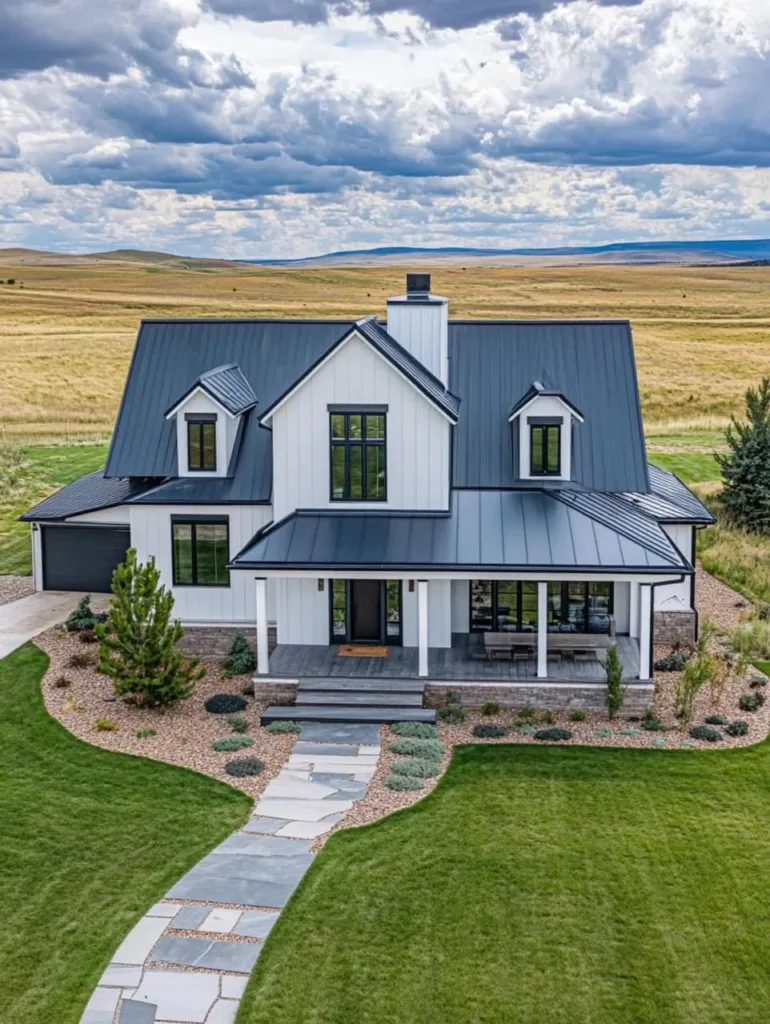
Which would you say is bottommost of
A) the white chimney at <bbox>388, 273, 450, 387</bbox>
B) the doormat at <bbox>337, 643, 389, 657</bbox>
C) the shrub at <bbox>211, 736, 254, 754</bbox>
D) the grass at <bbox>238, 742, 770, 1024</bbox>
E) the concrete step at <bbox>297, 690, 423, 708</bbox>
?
the grass at <bbox>238, 742, 770, 1024</bbox>

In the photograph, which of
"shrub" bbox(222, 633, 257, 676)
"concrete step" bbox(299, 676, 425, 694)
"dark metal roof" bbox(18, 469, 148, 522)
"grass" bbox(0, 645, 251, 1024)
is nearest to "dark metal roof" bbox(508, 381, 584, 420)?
"concrete step" bbox(299, 676, 425, 694)

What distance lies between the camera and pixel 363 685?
21.4 m

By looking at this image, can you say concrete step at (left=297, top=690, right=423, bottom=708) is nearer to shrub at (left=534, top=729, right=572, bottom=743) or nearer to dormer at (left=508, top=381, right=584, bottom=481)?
shrub at (left=534, top=729, right=572, bottom=743)

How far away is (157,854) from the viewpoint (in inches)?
612

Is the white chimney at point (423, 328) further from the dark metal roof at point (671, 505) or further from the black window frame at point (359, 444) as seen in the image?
the dark metal roof at point (671, 505)

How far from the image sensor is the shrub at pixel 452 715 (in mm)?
20750

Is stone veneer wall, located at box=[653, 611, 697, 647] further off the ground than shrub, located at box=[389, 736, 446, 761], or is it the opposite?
stone veneer wall, located at box=[653, 611, 697, 647]

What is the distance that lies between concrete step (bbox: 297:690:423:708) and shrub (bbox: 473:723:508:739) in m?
1.35

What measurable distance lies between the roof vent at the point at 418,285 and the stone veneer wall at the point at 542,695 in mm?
9684

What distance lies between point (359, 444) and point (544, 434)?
14.4 feet

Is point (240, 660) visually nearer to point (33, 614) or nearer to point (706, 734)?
point (33, 614)

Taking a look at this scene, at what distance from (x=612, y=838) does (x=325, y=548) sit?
8.63m

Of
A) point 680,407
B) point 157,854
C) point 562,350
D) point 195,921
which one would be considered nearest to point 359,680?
point 157,854

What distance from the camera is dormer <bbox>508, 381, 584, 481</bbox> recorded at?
23812 mm
